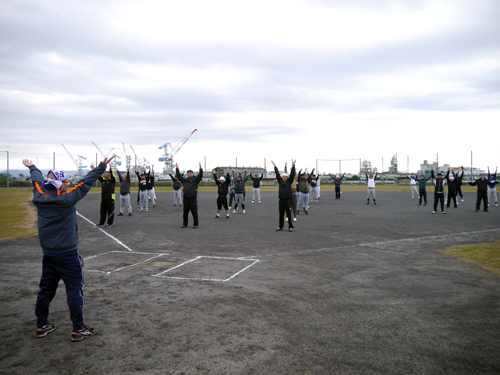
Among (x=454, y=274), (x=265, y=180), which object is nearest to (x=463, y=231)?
(x=454, y=274)

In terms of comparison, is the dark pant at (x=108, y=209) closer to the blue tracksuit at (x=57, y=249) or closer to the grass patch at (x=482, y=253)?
the blue tracksuit at (x=57, y=249)

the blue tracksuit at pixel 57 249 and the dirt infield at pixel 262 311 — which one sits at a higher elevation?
the blue tracksuit at pixel 57 249

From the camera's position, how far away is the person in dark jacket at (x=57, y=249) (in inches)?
170

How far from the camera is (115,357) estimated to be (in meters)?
3.80

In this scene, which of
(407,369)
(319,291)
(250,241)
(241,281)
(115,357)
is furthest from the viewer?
(250,241)

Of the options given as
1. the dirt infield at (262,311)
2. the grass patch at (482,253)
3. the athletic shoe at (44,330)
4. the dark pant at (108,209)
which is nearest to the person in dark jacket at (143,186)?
the dark pant at (108,209)

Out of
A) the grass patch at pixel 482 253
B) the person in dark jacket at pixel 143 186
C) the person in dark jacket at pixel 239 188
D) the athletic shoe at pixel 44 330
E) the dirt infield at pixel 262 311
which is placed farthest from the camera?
the person in dark jacket at pixel 143 186

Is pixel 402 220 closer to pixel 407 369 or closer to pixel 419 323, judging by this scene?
pixel 419 323

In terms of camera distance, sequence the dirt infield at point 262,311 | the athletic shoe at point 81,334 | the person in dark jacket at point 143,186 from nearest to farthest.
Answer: the dirt infield at point 262,311 < the athletic shoe at point 81,334 < the person in dark jacket at point 143,186

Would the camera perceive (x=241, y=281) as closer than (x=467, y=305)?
No

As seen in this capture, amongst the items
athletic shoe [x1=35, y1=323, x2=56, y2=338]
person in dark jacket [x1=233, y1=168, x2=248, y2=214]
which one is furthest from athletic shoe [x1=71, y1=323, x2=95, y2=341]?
person in dark jacket [x1=233, y1=168, x2=248, y2=214]

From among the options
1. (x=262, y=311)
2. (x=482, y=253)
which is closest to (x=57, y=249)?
(x=262, y=311)

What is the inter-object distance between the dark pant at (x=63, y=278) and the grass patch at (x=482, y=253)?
7429 mm

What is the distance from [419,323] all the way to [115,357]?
3724 mm
